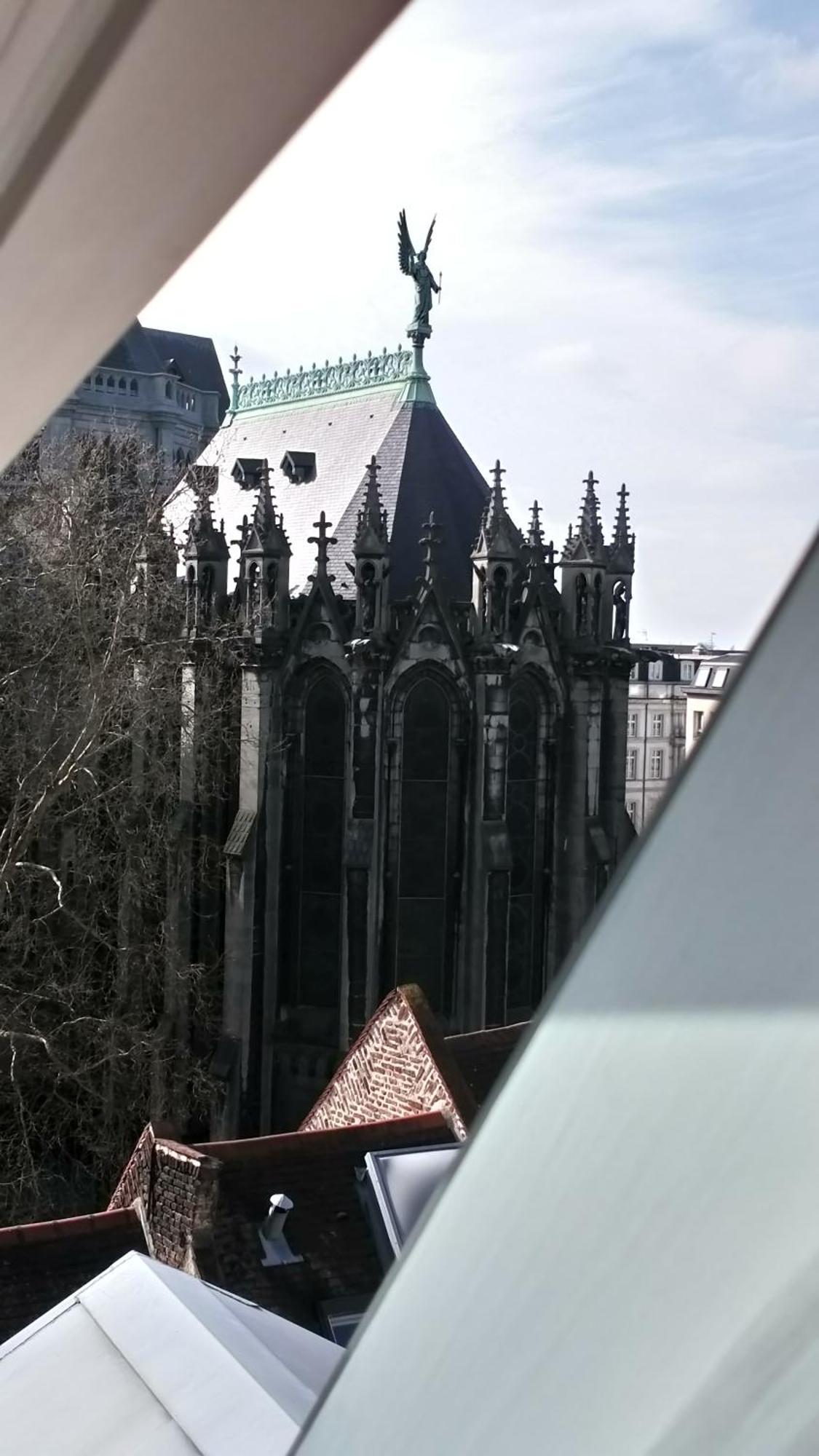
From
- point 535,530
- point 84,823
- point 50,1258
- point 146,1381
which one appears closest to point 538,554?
point 535,530

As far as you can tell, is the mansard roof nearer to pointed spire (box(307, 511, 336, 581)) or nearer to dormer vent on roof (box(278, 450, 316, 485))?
dormer vent on roof (box(278, 450, 316, 485))

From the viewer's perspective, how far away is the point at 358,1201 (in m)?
9.05

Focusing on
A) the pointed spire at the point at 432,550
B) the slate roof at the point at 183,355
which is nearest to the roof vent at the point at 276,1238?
the pointed spire at the point at 432,550

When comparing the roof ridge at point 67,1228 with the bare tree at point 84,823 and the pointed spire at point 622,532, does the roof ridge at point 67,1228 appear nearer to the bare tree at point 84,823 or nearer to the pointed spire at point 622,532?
the bare tree at point 84,823

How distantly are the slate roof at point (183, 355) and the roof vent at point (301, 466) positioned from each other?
14811 mm

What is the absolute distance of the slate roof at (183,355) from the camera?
115 ft

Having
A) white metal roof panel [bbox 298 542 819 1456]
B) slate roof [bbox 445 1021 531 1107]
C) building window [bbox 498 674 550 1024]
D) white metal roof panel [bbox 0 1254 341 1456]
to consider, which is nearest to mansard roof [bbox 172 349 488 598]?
building window [bbox 498 674 550 1024]

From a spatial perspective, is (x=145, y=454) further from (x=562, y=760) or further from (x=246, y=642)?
(x=562, y=760)

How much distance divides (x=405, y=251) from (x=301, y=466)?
4298 millimetres

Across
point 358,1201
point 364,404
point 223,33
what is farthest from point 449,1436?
point 364,404

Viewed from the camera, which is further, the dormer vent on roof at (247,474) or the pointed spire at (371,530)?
the dormer vent on roof at (247,474)

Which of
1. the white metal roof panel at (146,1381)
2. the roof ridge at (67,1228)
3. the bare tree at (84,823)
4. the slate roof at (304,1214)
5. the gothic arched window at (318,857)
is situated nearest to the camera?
the white metal roof panel at (146,1381)

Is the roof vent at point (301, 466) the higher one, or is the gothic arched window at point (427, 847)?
the roof vent at point (301, 466)

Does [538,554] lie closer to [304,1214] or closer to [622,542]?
[622,542]
